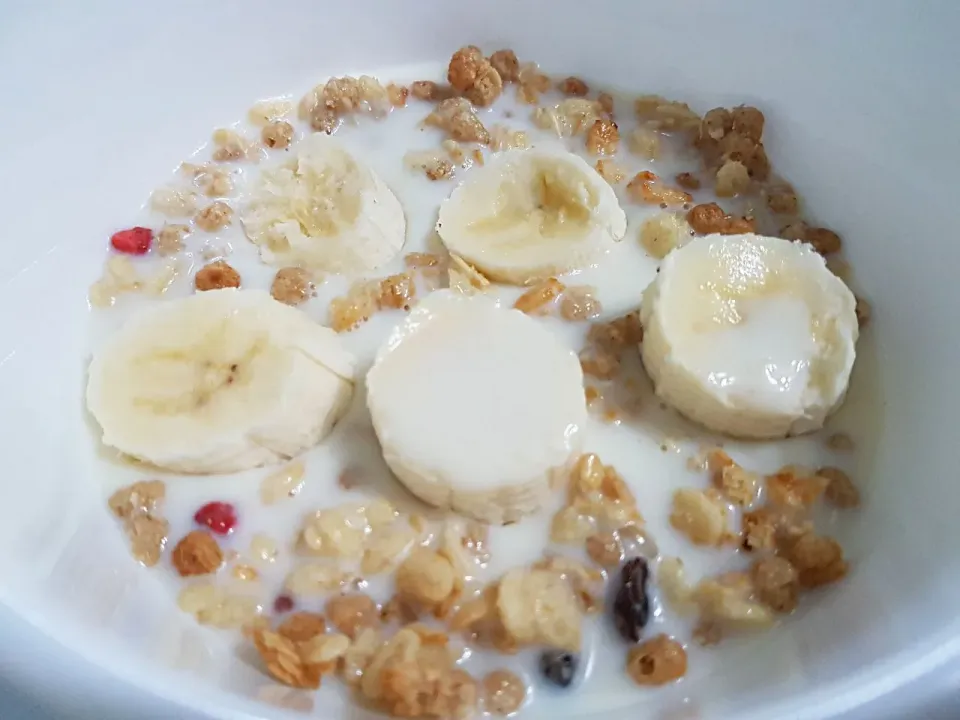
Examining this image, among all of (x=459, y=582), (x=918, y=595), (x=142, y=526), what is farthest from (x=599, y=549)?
(x=142, y=526)

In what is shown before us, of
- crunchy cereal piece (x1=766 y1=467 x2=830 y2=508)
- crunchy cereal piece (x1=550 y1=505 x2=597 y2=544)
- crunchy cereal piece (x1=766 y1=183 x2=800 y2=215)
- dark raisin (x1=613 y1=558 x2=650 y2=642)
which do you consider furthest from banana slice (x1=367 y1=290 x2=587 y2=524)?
crunchy cereal piece (x1=766 y1=183 x2=800 y2=215)

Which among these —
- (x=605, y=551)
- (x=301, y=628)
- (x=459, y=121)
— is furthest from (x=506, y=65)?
(x=301, y=628)

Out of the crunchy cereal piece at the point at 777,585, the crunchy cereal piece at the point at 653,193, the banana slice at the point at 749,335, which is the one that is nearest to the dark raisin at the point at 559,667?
the crunchy cereal piece at the point at 777,585

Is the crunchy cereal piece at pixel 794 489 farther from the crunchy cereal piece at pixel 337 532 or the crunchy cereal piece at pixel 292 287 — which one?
the crunchy cereal piece at pixel 292 287

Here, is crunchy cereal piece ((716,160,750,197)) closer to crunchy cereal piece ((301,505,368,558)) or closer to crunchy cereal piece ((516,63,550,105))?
crunchy cereal piece ((516,63,550,105))

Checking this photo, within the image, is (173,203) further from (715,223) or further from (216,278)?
(715,223)

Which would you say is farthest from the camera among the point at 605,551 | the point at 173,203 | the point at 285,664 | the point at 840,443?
the point at 173,203

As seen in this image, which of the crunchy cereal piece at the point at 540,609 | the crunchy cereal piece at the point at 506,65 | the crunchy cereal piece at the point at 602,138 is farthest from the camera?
the crunchy cereal piece at the point at 506,65
